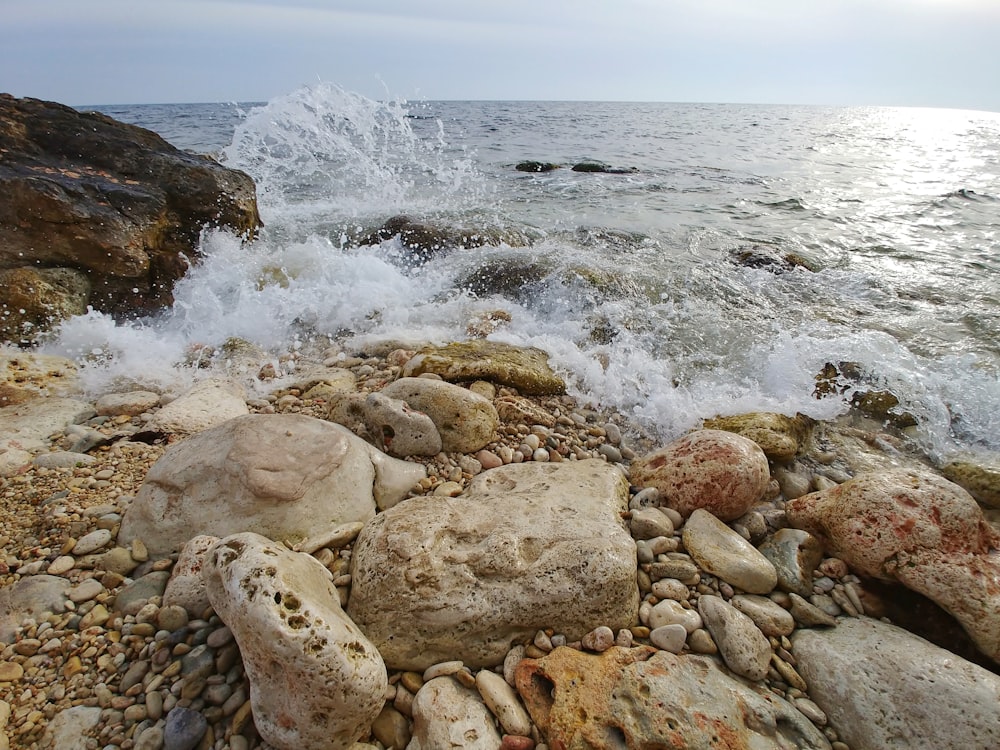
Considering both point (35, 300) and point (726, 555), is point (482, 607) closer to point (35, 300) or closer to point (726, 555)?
point (726, 555)

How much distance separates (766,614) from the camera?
2.25 metres

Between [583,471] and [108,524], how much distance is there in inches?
98.2

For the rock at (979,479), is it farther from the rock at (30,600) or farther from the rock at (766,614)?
the rock at (30,600)

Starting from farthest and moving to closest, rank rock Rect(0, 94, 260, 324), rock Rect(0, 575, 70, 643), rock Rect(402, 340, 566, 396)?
rock Rect(0, 94, 260, 324)
rock Rect(402, 340, 566, 396)
rock Rect(0, 575, 70, 643)

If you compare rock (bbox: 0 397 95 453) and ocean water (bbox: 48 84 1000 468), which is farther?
ocean water (bbox: 48 84 1000 468)

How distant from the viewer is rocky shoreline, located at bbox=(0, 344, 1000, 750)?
170 centimetres

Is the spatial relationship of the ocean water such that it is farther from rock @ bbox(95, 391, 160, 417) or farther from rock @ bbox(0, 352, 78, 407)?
rock @ bbox(95, 391, 160, 417)

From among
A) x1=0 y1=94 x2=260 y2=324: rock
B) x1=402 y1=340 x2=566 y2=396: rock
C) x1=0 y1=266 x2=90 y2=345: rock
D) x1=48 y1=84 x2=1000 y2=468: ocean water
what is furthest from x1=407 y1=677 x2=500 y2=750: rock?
x1=0 y1=94 x2=260 y2=324: rock

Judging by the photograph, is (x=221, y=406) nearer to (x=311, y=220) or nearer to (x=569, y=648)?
(x=569, y=648)

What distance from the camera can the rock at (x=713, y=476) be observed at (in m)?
2.79

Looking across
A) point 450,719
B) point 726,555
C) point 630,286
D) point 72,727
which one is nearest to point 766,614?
point 726,555

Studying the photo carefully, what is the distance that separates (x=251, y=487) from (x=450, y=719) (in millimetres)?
1355

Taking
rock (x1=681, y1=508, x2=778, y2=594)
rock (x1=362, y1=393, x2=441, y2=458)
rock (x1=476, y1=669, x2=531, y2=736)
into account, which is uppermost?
rock (x1=362, y1=393, x2=441, y2=458)

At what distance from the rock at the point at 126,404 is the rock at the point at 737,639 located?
3.77 meters
